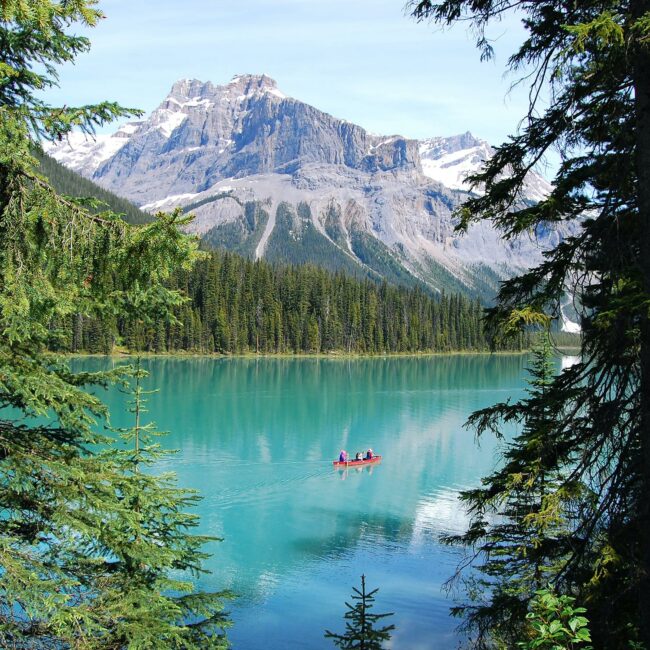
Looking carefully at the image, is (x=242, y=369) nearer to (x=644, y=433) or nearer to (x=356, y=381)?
(x=356, y=381)

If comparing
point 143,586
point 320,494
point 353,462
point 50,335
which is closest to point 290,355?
point 353,462

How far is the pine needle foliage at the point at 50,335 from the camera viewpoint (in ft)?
17.5

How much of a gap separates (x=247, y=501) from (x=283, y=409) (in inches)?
1147

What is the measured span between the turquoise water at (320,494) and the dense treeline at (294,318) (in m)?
45.5

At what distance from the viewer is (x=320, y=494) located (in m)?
34.5

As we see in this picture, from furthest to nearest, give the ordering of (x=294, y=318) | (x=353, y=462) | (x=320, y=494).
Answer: (x=294, y=318)
(x=353, y=462)
(x=320, y=494)

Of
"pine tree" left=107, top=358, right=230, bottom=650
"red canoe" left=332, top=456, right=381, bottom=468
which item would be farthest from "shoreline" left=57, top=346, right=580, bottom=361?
"pine tree" left=107, top=358, right=230, bottom=650

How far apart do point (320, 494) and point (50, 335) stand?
2962cm

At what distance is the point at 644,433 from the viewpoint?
585cm

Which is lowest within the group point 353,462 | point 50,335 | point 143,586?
point 353,462

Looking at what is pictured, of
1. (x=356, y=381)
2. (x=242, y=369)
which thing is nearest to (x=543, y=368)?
(x=356, y=381)

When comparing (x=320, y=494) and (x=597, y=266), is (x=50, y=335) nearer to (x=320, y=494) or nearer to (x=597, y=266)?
(x=597, y=266)

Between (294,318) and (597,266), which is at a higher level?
(294,318)

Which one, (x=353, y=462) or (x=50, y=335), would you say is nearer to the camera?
(x=50, y=335)
